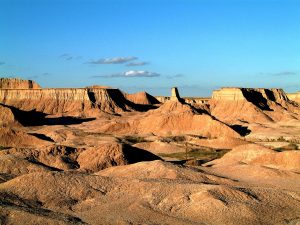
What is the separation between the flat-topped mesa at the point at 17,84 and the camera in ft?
468

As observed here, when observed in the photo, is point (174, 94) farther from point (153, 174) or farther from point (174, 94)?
point (153, 174)

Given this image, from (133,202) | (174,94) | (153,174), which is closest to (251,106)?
(174,94)

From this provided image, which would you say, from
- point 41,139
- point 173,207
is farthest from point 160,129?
point 173,207

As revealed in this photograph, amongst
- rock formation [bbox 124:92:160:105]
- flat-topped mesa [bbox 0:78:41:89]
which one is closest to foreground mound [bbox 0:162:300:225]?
rock formation [bbox 124:92:160:105]

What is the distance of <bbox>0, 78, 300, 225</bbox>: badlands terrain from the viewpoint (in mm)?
23375

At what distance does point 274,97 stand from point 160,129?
57271 mm

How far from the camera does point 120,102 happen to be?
136m

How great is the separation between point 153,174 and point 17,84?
117932 millimetres

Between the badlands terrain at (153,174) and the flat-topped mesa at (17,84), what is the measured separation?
42.2 metres

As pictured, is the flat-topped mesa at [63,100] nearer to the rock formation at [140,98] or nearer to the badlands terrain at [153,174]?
the rock formation at [140,98]

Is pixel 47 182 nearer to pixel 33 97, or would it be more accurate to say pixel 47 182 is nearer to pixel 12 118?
pixel 12 118

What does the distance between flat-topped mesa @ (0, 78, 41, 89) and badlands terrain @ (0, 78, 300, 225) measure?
138ft

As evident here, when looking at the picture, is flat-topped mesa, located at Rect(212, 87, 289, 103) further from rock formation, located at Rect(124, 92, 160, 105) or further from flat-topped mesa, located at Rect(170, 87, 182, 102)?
rock formation, located at Rect(124, 92, 160, 105)

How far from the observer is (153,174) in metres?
33.8
